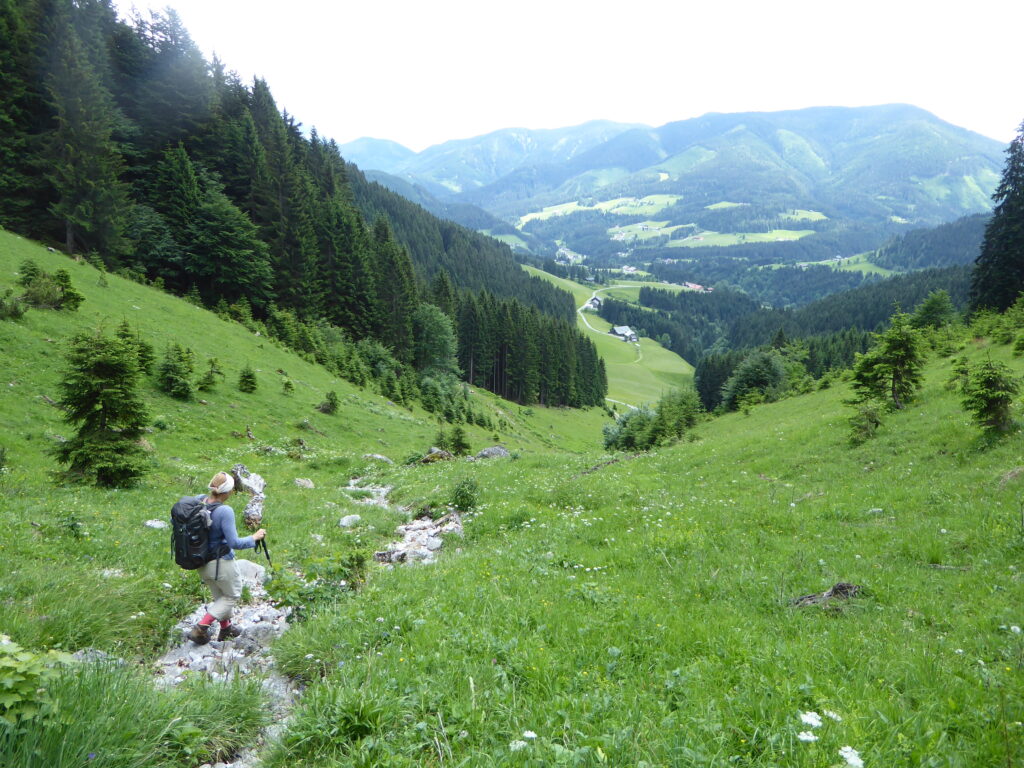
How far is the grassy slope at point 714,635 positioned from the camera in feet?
13.7

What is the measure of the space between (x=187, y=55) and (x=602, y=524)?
3065 inches

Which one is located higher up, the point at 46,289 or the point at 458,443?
the point at 46,289

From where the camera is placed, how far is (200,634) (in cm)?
689

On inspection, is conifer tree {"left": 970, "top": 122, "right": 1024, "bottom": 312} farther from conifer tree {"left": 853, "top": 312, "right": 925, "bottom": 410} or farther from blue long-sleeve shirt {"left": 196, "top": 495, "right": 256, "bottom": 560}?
blue long-sleeve shirt {"left": 196, "top": 495, "right": 256, "bottom": 560}

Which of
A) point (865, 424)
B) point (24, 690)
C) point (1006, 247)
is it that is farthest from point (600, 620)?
point (1006, 247)

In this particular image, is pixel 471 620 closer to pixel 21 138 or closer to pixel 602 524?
pixel 602 524

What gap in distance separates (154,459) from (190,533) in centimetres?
1480

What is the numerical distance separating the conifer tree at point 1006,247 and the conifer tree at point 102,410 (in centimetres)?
7009

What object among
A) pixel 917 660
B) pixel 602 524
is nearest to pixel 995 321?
pixel 602 524

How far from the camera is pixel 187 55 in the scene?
58.3 metres

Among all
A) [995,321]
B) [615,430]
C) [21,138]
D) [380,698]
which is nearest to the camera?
[380,698]

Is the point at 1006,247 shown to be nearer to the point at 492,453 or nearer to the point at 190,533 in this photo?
the point at 492,453

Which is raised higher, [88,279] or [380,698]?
[88,279]

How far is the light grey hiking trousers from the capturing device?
7.30 metres
